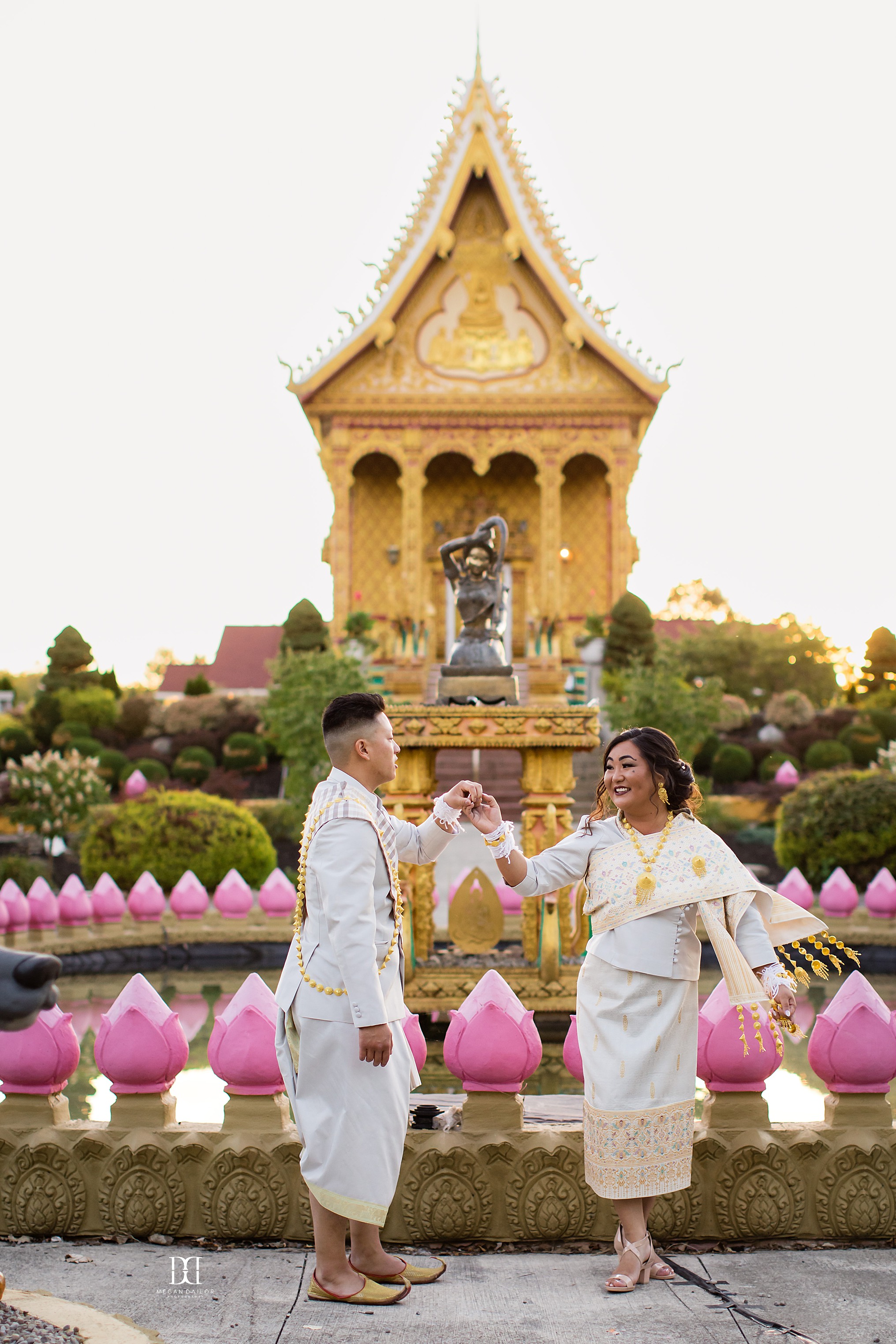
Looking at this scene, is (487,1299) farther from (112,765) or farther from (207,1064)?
(112,765)

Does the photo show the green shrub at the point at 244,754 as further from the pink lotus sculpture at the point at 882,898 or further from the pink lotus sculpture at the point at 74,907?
the pink lotus sculpture at the point at 882,898

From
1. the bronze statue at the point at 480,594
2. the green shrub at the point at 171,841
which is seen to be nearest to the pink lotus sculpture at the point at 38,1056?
the bronze statue at the point at 480,594

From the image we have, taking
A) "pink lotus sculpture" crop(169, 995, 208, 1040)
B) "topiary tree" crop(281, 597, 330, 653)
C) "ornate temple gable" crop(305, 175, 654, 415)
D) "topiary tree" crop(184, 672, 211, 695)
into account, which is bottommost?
"pink lotus sculpture" crop(169, 995, 208, 1040)

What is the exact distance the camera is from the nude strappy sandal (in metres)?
2.72

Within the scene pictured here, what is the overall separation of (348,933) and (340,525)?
1952 cm

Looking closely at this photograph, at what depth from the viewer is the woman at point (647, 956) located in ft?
9.36

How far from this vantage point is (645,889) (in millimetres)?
2979

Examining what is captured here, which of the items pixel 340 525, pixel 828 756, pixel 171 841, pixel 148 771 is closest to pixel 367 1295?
pixel 171 841

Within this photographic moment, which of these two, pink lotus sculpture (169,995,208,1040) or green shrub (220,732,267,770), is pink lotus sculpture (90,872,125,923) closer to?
pink lotus sculpture (169,995,208,1040)

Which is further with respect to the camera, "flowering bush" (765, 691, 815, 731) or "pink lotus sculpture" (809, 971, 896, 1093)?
"flowering bush" (765, 691, 815, 731)

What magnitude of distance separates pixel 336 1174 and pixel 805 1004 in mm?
4912

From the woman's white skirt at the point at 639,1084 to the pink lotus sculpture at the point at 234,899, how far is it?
5.44 m

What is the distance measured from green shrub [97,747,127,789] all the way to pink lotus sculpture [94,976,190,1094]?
13.8 meters

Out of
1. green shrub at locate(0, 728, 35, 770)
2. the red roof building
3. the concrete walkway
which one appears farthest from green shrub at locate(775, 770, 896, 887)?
the red roof building
